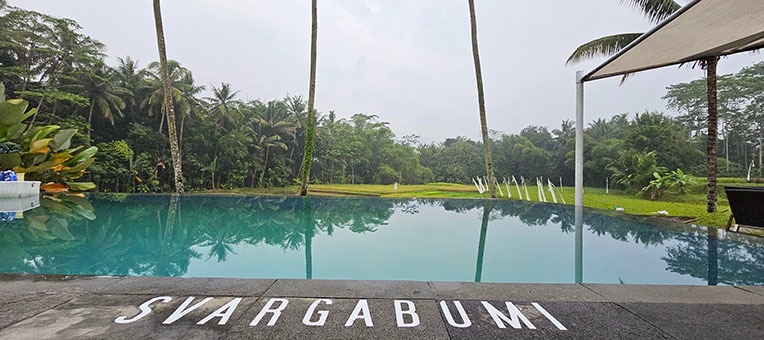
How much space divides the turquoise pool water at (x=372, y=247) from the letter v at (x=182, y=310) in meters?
1.05

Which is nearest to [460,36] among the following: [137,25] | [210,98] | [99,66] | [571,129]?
[571,129]

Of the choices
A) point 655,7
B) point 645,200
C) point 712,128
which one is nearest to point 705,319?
point 712,128

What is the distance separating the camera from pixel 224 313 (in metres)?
1.99

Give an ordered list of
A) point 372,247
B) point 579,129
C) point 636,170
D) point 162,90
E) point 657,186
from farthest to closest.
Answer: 1. point 162,90
2. point 636,170
3. point 657,186
4. point 579,129
5. point 372,247

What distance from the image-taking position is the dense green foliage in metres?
12.2

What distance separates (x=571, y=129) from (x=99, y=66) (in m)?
21.9

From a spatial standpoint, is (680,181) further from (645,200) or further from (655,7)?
(655,7)

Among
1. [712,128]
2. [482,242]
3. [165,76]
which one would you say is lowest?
[482,242]

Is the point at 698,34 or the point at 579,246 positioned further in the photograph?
the point at 579,246

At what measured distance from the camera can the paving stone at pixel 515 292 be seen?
2291 millimetres

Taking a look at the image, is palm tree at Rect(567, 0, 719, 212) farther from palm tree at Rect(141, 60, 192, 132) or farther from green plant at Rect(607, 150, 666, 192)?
palm tree at Rect(141, 60, 192, 132)

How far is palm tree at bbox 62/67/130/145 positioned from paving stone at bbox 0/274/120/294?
507 inches

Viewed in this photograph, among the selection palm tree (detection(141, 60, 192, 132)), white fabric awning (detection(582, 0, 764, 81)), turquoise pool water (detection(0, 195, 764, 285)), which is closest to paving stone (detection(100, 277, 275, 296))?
turquoise pool water (detection(0, 195, 764, 285))

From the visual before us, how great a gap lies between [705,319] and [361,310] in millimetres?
1932
